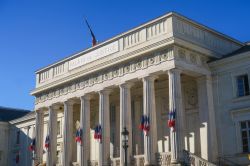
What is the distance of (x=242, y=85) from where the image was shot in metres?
29.1

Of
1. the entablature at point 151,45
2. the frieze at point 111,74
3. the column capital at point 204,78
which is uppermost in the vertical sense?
the entablature at point 151,45

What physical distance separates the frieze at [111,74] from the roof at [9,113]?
19.5 meters

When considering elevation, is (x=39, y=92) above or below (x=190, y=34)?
below

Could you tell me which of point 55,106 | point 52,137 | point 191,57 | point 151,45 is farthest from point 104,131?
point 191,57

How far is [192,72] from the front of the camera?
29.2 metres

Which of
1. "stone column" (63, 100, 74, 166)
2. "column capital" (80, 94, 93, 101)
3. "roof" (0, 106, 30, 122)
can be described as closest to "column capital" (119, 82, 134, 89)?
"column capital" (80, 94, 93, 101)

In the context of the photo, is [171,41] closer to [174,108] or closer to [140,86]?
[174,108]

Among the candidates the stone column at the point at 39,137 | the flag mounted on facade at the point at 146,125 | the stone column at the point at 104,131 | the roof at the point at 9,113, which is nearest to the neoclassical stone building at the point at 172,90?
the stone column at the point at 104,131

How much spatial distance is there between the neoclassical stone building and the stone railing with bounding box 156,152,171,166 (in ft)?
0.22

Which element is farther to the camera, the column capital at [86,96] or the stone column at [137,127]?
the column capital at [86,96]

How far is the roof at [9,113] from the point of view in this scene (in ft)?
191

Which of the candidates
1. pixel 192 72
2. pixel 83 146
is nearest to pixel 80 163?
pixel 83 146

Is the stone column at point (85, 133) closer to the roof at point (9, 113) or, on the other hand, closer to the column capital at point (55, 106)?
the column capital at point (55, 106)

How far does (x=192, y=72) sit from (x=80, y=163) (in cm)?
1205
